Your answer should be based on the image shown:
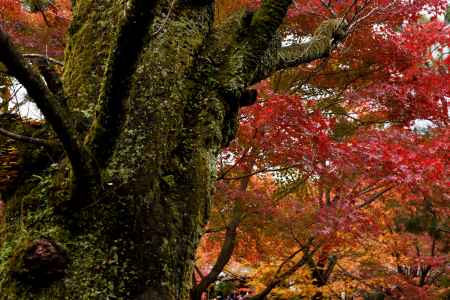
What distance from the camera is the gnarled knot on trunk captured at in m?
1.34

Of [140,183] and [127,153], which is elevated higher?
[127,153]

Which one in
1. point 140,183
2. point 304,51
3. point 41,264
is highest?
point 304,51

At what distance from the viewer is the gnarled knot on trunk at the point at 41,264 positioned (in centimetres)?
134

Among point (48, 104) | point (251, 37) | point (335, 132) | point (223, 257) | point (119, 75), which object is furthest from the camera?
point (335, 132)

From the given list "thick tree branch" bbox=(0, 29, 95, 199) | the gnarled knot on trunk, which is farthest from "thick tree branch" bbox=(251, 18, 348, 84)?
the gnarled knot on trunk

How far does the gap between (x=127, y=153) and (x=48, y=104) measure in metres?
0.43

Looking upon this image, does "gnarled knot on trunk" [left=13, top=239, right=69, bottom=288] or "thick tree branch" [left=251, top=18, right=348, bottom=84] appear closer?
"gnarled knot on trunk" [left=13, top=239, right=69, bottom=288]

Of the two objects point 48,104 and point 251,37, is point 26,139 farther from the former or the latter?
point 251,37

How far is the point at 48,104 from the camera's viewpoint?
1.22 meters

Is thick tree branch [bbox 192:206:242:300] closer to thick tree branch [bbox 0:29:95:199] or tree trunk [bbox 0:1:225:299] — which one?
tree trunk [bbox 0:1:225:299]

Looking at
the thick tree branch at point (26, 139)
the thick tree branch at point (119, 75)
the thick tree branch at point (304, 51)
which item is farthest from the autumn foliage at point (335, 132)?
the thick tree branch at point (26, 139)

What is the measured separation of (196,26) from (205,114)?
0.50m

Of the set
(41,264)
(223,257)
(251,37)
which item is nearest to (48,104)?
(41,264)

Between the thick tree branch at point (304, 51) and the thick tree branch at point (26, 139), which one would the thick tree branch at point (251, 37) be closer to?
the thick tree branch at point (304, 51)
